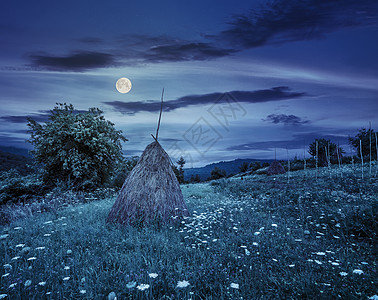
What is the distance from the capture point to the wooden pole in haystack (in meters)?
5.69

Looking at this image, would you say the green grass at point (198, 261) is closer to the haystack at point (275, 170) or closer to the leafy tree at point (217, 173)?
the haystack at point (275, 170)

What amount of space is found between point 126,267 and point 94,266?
0.52 metres

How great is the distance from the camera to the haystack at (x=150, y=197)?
224 inches

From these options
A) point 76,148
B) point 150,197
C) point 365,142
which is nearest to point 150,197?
point 150,197

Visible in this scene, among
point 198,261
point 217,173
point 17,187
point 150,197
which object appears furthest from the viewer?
point 217,173

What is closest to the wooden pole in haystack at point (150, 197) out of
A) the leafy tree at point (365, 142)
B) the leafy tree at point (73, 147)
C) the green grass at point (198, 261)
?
the green grass at point (198, 261)

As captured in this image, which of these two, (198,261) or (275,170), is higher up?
(198,261)

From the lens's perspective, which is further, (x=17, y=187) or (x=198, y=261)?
(x=17, y=187)

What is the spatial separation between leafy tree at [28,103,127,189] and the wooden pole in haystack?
29.5 feet

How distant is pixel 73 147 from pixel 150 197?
425 inches

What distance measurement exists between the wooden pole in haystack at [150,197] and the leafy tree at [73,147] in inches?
354

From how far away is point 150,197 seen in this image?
5.89 metres

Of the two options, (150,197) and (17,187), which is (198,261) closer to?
(150,197)

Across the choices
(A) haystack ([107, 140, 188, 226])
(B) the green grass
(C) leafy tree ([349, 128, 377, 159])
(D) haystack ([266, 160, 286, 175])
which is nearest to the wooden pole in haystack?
(A) haystack ([107, 140, 188, 226])
